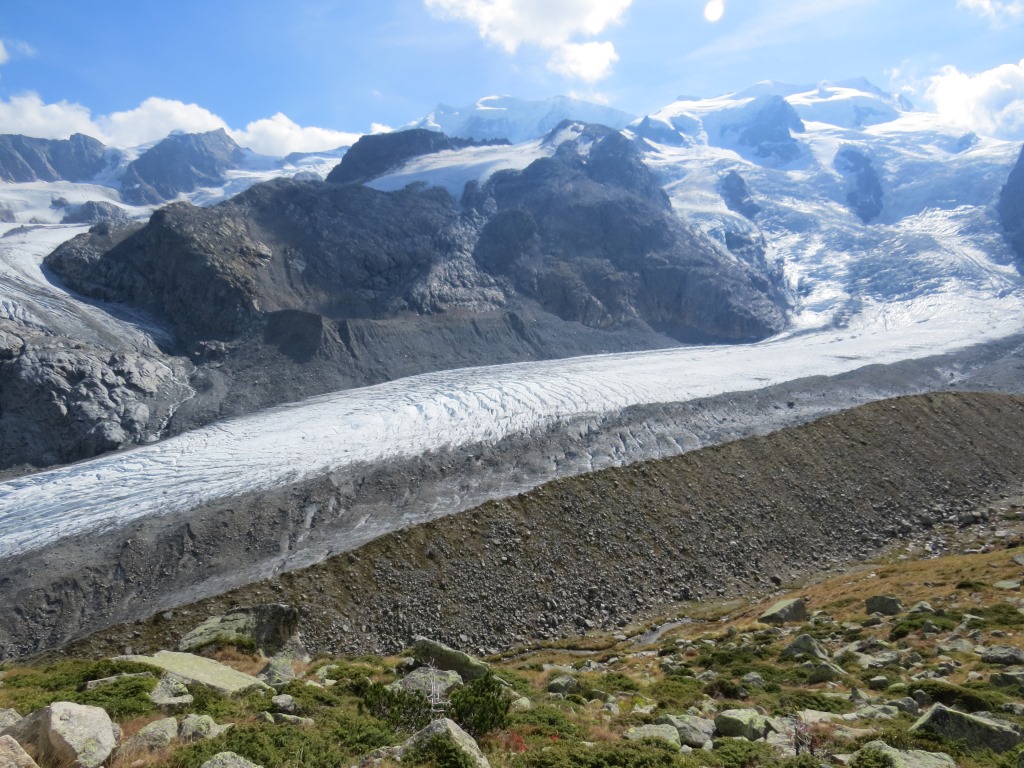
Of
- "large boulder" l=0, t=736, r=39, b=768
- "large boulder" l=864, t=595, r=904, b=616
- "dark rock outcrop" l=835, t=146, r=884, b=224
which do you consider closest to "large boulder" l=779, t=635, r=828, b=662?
"large boulder" l=864, t=595, r=904, b=616

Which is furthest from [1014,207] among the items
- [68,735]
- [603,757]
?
[68,735]

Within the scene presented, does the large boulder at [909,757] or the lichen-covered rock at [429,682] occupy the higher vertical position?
the lichen-covered rock at [429,682]

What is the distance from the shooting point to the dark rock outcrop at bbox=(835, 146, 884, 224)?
162 meters

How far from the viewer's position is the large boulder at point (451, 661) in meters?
14.1

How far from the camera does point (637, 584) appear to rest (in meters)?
29.8

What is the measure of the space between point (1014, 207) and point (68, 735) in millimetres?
178691

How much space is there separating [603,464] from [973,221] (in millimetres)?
144188

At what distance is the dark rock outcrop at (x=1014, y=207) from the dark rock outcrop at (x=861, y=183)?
2518 cm

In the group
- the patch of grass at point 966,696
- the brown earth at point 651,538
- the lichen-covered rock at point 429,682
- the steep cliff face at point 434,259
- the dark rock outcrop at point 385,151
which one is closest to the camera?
the lichen-covered rock at point 429,682

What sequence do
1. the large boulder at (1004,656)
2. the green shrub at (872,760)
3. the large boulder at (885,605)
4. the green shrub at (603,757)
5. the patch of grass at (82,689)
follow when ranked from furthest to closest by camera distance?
the large boulder at (885,605)
the large boulder at (1004,656)
the patch of grass at (82,689)
the green shrub at (872,760)
the green shrub at (603,757)

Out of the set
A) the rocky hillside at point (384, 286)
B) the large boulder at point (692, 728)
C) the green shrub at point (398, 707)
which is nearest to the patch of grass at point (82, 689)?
the green shrub at point (398, 707)

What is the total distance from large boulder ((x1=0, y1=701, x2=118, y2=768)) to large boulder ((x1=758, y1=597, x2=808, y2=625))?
20.0 meters

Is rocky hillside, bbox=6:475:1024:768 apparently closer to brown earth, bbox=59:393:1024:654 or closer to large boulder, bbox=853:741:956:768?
large boulder, bbox=853:741:956:768

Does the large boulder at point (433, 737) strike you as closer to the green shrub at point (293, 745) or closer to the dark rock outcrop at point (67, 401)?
the green shrub at point (293, 745)
